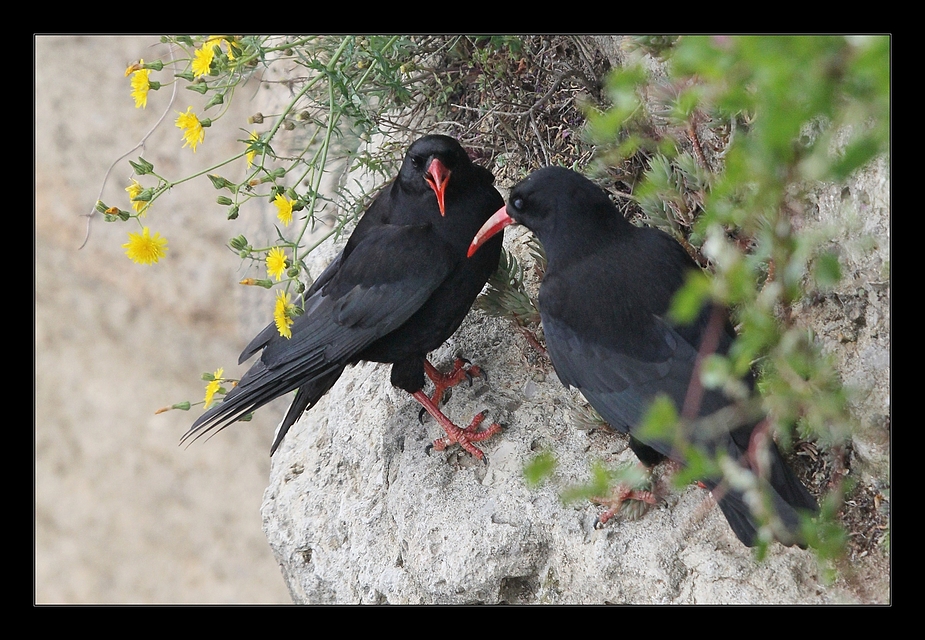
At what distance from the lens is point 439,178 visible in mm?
3863

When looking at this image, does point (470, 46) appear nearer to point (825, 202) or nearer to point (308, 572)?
point (825, 202)

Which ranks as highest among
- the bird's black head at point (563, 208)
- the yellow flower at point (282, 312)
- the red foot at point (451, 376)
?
the yellow flower at point (282, 312)

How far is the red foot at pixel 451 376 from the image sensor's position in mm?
4273

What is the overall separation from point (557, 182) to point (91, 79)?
5.90 meters

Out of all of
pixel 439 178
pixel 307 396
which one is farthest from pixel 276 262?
pixel 307 396

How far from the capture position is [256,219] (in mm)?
7637

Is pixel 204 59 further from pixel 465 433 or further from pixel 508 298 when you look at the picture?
pixel 465 433

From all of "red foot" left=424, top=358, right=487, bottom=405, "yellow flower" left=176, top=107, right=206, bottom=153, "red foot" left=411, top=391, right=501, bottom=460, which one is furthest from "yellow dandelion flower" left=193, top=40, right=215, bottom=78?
"red foot" left=411, top=391, right=501, bottom=460

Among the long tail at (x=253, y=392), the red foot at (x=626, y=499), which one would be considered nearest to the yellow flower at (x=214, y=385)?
the long tail at (x=253, y=392)

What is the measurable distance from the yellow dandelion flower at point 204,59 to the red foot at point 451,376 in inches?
65.5

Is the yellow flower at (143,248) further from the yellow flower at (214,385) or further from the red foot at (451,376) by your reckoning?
the red foot at (451,376)

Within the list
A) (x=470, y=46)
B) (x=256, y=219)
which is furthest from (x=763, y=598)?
(x=256, y=219)

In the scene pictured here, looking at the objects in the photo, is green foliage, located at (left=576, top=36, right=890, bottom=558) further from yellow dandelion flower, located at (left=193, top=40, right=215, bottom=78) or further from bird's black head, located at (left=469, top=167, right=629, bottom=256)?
yellow dandelion flower, located at (left=193, top=40, right=215, bottom=78)

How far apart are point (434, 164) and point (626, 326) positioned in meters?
1.16
